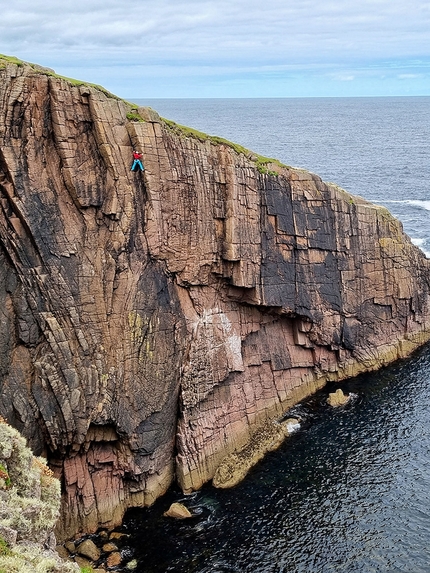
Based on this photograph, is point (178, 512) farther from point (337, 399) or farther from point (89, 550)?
point (337, 399)

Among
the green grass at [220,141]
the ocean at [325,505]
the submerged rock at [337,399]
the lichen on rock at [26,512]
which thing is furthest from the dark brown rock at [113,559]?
the green grass at [220,141]

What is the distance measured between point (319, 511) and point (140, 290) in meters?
18.8

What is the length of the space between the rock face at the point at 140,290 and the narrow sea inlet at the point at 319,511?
3553 mm

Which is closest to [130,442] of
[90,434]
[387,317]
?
[90,434]

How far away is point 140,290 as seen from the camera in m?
40.7

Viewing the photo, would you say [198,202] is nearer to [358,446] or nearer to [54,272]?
[54,272]

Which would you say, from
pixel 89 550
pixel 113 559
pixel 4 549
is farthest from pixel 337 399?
pixel 4 549

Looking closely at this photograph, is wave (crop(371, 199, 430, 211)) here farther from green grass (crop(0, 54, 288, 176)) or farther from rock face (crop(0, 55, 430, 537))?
green grass (crop(0, 54, 288, 176))

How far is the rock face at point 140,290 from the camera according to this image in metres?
36.2

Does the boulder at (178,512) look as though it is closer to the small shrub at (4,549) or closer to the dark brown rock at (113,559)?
the dark brown rock at (113,559)

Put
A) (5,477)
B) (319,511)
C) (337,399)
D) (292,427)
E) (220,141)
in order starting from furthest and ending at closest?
1. (337,399)
2. (292,427)
3. (220,141)
4. (319,511)
5. (5,477)

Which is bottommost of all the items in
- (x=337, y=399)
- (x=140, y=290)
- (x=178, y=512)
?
(x=178, y=512)

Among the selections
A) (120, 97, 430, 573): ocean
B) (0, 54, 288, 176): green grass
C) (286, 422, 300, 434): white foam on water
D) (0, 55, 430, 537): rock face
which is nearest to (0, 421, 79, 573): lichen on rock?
(0, 55, 430, 537): rock face

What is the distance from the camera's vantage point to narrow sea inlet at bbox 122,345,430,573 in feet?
116
